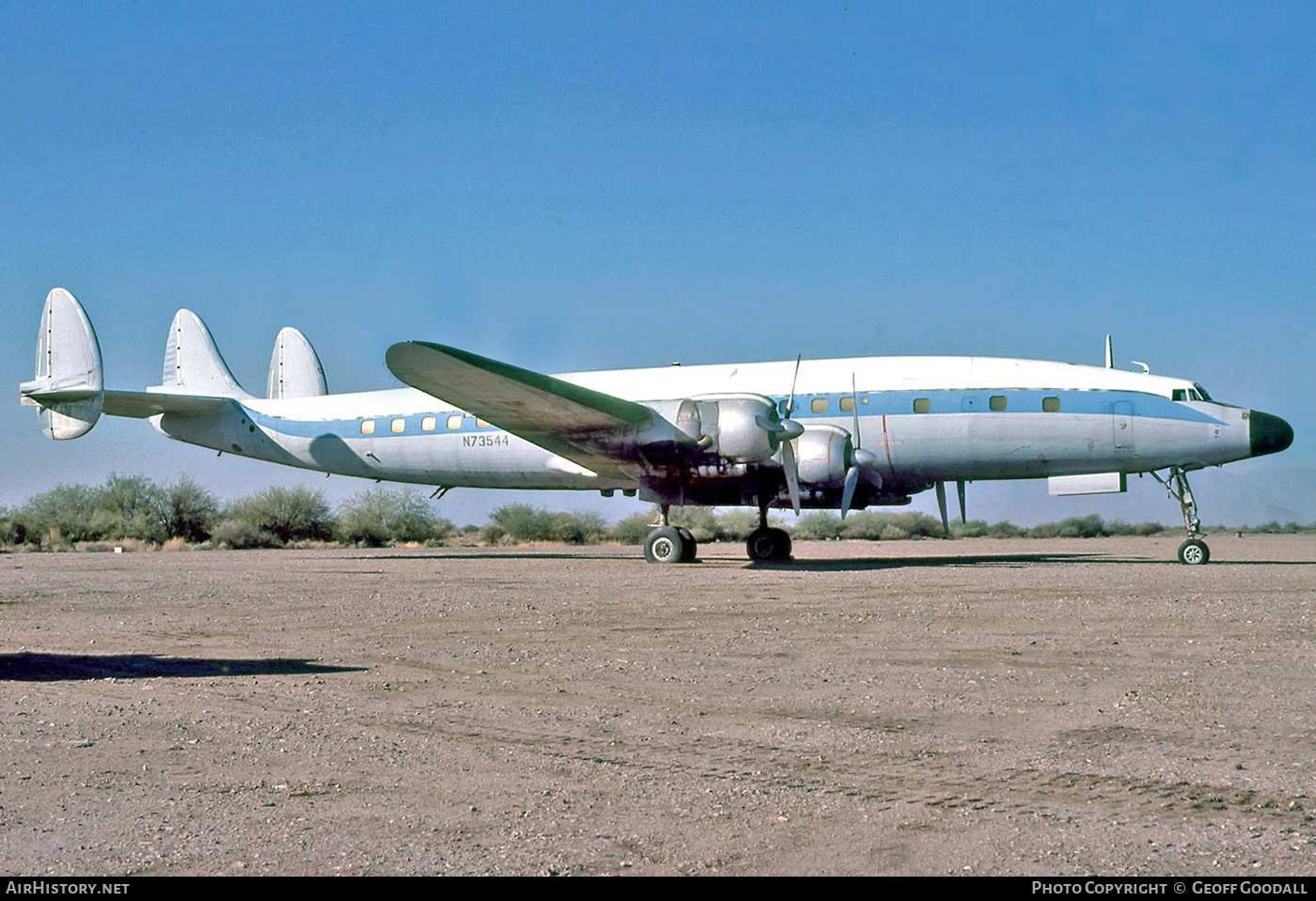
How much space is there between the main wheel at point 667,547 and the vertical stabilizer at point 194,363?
13675 mm

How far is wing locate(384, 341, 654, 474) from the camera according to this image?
18.7 metres

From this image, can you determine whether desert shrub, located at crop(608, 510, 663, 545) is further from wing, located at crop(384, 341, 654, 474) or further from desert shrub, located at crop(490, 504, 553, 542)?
wing, located at crop(384, 341, 654, 474)

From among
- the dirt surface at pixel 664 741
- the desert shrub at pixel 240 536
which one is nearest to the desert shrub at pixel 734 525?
the desert shrub at pixel 240 536

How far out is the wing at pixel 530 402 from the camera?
18719 millimetres

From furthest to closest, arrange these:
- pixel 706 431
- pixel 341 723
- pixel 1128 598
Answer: pixel 706 431, pixel 1128 598, pixel 341 723

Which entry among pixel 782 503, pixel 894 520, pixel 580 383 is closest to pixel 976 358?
pixel 782 503

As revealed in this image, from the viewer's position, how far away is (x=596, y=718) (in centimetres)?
616

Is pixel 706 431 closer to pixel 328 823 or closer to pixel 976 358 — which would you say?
pixel 976 358

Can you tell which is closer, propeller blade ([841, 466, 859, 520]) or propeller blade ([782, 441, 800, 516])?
propeller blade ([782, 441, 800, 516])

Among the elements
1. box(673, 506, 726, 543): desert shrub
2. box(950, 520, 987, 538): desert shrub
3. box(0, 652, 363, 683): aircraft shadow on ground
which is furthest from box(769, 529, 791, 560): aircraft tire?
box(950, 520, 987, 538): desert shrub

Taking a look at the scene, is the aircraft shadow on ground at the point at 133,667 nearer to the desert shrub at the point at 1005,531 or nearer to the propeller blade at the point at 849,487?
the propeller blade at the point at 849,487

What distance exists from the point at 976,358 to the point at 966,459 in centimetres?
204

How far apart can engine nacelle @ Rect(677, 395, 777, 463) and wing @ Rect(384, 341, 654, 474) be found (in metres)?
0.85
